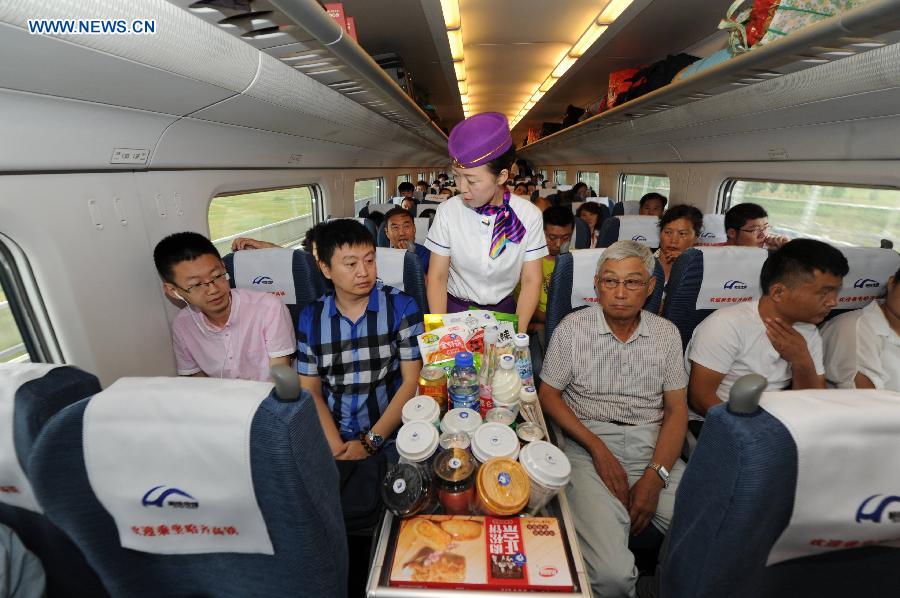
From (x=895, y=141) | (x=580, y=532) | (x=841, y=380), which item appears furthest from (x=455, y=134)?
(x=895, y=141)

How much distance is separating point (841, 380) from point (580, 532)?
6.96ft

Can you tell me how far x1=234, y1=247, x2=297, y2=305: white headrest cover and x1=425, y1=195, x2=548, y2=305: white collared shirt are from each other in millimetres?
1082

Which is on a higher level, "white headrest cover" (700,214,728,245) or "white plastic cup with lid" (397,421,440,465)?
"white headrest cover" (700,214,728,245)

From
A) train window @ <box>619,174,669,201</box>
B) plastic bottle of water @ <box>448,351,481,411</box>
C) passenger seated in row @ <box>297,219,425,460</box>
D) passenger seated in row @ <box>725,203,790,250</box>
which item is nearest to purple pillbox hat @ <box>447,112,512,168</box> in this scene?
passenger seated in row @ <box>297,219,425,460</box>

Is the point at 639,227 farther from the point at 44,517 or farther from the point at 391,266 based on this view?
the point at 44,517

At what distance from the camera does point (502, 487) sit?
1.23 metres

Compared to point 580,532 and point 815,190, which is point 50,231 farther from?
point 815,190

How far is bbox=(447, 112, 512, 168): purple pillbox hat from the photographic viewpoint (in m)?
2.12

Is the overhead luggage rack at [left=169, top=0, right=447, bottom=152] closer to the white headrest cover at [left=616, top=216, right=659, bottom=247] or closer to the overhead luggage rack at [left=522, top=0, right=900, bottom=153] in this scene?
the overhead luggage rack at [left=522, top=0, right=900, bottom=153]

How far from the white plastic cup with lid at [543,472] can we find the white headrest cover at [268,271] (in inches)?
86.4

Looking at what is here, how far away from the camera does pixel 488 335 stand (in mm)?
1733

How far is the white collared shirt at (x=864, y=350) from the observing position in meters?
2.28

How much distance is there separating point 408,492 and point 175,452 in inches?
25.9

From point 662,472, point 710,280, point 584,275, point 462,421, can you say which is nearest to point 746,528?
point 462,421
